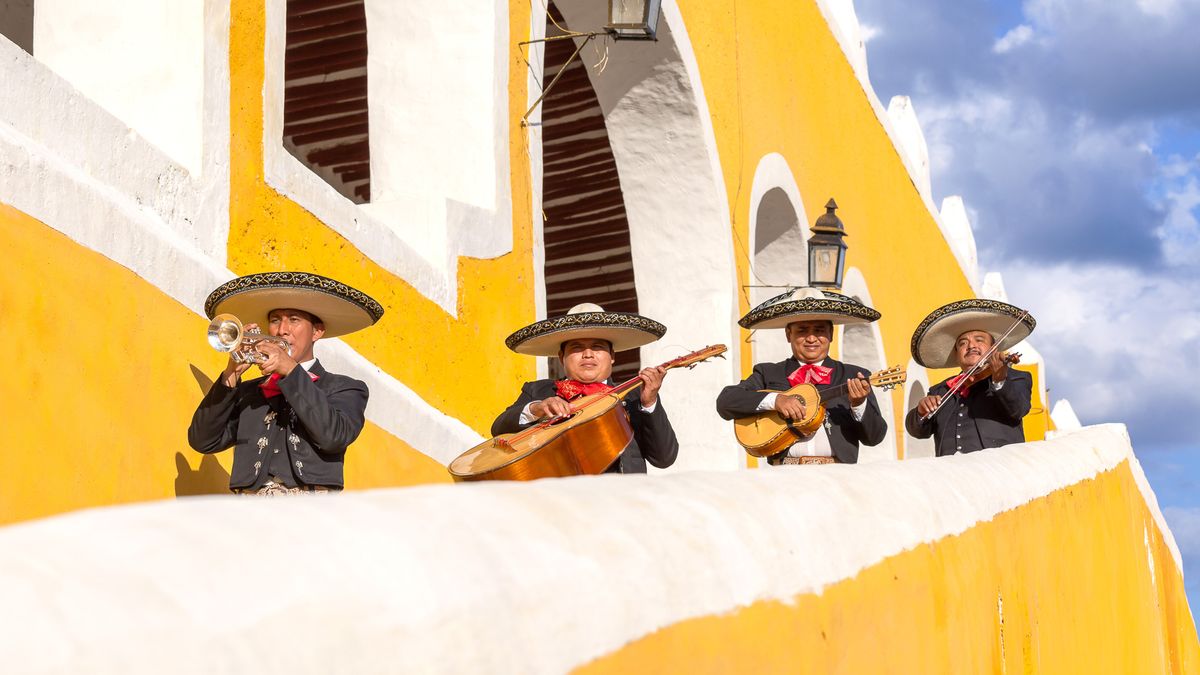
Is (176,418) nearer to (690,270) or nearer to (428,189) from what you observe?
(428,189)

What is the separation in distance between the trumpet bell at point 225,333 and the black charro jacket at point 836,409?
7.66 feet

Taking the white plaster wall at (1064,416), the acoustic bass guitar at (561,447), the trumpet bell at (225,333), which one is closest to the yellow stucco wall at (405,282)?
the acoustic bass guitar at (561,447)

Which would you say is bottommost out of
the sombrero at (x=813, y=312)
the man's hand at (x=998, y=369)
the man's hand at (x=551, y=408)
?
the man's hand at (x=551, y=408)

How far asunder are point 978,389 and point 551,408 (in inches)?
91.8

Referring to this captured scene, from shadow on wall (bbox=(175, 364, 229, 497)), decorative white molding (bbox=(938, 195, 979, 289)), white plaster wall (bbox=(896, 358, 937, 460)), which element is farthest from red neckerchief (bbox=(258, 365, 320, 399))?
decorative white molding (bbox=(938, 195, 979, 289))

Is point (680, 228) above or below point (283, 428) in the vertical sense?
above

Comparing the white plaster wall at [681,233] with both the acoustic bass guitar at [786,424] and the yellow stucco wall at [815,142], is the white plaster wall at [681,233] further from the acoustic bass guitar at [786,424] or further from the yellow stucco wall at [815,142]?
the acoustic bass guitar at [786,424]

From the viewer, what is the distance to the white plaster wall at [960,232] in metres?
20.0

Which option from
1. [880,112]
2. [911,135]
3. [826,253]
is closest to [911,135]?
[911,135]

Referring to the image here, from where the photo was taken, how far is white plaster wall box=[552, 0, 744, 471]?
9.01m

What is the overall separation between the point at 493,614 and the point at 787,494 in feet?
3.77

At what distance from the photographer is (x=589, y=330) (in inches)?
203

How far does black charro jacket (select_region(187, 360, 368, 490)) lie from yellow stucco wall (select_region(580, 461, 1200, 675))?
147cm

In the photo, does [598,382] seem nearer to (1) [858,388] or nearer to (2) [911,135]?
(1) [858,388]
